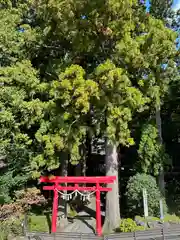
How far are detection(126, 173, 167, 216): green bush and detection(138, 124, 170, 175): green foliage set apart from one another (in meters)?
0.62

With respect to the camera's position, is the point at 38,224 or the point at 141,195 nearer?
the point at 141,195

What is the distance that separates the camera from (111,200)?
1358 centimetres

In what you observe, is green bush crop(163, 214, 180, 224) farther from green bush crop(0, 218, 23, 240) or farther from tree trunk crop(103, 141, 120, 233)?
green bush crop(0, 218, 23, 240)

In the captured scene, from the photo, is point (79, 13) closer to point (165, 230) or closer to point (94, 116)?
point (94, 116)

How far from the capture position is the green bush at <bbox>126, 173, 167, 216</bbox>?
539 inches

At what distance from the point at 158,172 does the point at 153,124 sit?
2.48 m

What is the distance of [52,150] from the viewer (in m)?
11.9

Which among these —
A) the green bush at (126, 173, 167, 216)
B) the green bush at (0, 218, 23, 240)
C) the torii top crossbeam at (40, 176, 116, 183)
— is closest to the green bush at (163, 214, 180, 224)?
the green bush at (126, 173, 167, 216)

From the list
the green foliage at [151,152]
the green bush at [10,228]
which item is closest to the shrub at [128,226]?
the green foliage at [151,152]

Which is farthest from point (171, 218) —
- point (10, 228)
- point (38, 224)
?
point (10, 228)

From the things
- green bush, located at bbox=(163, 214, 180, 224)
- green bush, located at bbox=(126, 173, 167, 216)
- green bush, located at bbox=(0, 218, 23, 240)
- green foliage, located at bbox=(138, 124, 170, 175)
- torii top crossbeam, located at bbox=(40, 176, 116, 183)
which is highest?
green foliage, located at bbox=(138, 124, 170, 175)

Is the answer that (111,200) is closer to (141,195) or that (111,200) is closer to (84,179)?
(141,195)

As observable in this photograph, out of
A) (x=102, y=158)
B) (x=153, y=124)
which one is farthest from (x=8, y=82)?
(x=102, y=158)

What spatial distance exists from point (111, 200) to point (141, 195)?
144 centimetres
